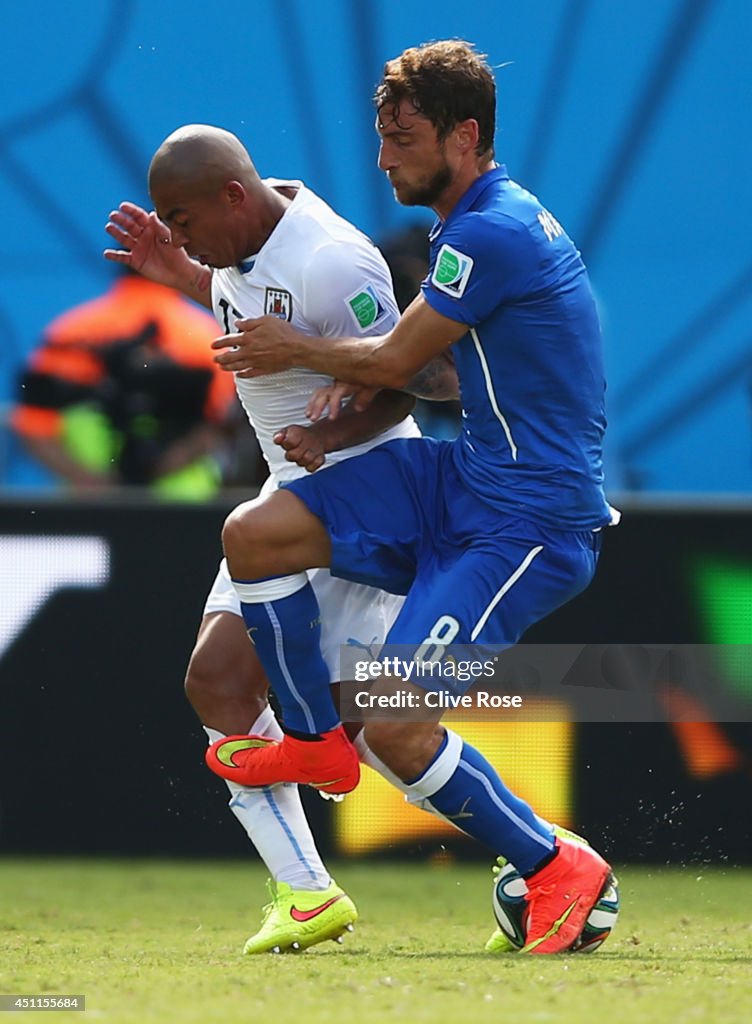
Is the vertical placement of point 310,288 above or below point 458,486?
above

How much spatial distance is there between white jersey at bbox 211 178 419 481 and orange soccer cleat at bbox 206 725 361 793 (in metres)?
0.63

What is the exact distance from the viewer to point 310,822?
5.91 meters

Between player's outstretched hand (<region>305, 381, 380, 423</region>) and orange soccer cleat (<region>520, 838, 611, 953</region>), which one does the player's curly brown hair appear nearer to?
player's outstretched hand (<region>305, 381, 380, 423</region>)

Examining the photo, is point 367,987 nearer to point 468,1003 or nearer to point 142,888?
point 468,1003

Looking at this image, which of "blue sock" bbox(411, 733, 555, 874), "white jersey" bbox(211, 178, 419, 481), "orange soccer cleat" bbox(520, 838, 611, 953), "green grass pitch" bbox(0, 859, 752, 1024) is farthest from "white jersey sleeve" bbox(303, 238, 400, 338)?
"green grass pitch" bbox(0, 859, 752, 1024)

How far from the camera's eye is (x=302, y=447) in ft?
13.4

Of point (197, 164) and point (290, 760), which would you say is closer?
point (197, 164)

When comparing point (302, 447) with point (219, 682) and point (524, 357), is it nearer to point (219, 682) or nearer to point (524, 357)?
point (524, 357)

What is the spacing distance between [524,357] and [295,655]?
84cm

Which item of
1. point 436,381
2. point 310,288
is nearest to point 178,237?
point 310,288

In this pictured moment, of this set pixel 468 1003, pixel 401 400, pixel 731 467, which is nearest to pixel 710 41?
pixel 731 467

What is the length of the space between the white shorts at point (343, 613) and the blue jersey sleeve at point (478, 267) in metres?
0.76

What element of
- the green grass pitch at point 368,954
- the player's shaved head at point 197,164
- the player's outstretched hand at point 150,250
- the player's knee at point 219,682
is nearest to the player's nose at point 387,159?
the player's shaved head at point 197,164

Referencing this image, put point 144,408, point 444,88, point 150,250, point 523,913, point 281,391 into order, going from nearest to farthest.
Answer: point 444,88
point 523,913
point 281,391
point 150,250
point 144,408
